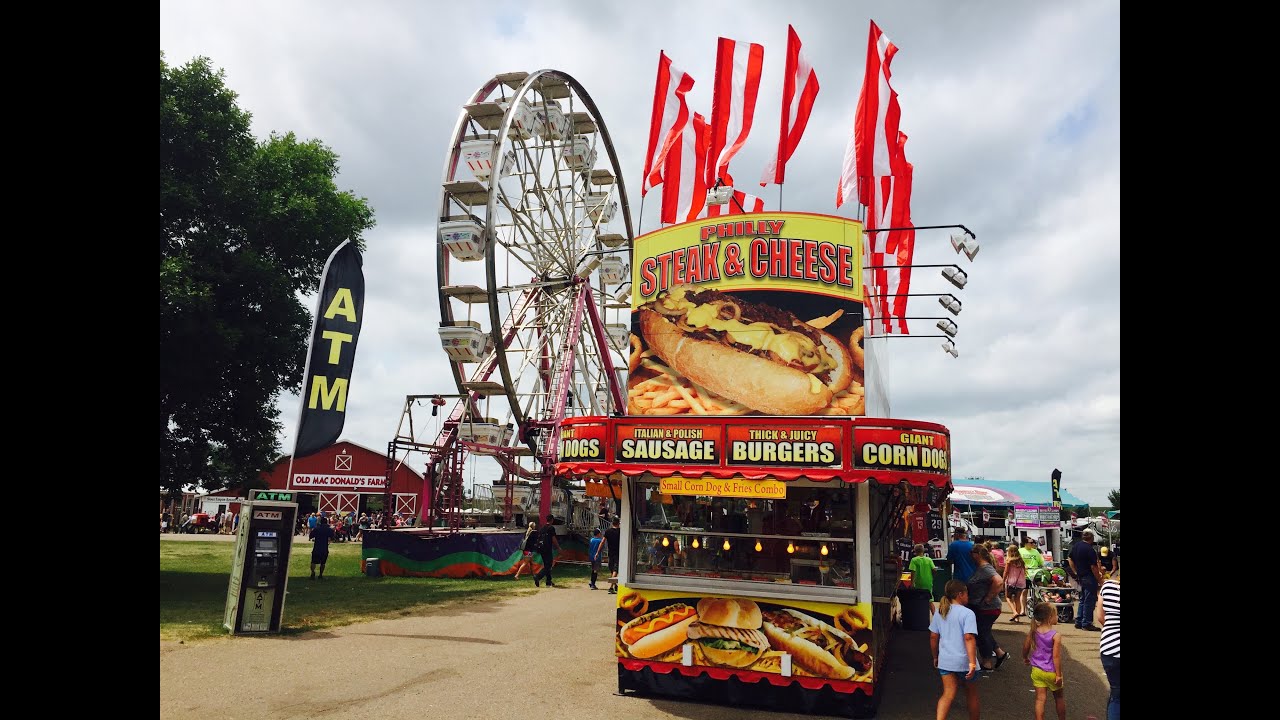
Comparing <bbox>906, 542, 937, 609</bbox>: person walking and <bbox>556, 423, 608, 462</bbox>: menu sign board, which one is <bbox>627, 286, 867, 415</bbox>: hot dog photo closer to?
<bbox>556, 423, 608, 462</bbox>: menu sign board

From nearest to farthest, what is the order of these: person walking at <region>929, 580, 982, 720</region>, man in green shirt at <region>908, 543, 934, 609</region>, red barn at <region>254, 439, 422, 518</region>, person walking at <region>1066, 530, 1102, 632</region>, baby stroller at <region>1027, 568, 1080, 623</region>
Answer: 1. person walking at <region>929, 580, 982, 720</region>
2. man in green shirt at <region>908, 543, 934, 609</region>
3. person walking at <region>1066, 530, 1102, 632</region>
4. baby stroller at <region>1027, 568, 1080, 623</region>
5. red barn at <region>254, 439, 422, 518</region>

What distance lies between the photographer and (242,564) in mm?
11781

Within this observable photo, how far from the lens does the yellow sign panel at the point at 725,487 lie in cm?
812

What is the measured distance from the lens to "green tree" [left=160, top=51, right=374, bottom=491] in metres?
16.5

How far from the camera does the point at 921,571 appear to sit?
13.2 meters

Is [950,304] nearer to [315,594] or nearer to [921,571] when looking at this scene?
[921,571]

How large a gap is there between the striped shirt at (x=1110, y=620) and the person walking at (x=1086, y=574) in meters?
7.22

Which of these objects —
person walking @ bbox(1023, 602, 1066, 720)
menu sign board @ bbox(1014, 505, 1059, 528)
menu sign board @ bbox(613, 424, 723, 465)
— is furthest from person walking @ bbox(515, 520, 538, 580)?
menu sign board @ bbox(1014, 505, 1059, 528)

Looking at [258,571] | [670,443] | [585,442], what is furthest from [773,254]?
[258,571]

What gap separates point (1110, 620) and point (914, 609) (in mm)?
7837

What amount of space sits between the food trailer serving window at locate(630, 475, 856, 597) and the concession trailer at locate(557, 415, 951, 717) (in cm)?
2

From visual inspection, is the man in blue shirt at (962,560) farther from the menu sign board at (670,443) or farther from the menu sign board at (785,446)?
the menu sign board at (670,443)
